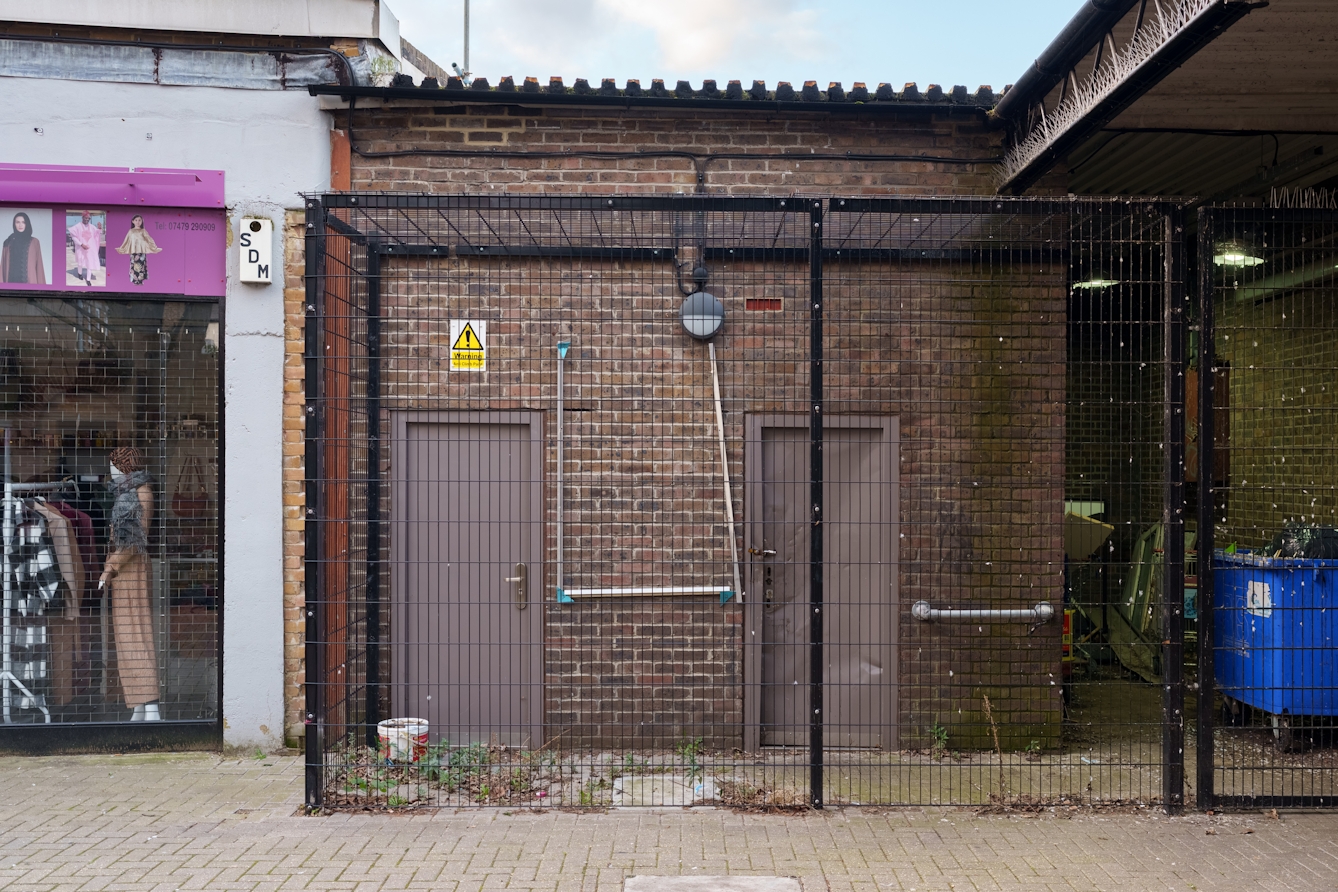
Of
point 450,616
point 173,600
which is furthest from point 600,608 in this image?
point 173,600

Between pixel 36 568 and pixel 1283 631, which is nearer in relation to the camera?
pixel 1283 631

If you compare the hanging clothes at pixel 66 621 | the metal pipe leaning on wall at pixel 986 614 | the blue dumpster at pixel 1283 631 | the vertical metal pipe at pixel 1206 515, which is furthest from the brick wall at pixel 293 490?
the blue dumpster at pixel 1283 631

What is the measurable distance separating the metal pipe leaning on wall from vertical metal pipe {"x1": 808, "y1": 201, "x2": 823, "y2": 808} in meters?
1.23

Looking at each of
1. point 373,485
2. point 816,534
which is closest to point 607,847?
point 816,534

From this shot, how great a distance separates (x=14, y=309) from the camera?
614 centimetres

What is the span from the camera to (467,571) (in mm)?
6164

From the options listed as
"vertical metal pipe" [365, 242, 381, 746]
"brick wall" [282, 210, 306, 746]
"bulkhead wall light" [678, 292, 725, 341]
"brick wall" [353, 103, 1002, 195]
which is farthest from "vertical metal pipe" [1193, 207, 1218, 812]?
"brick wall" [282, 210, 306, 746]

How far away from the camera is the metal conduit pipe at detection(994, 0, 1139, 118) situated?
14.9 feet

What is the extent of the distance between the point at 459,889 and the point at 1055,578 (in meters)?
4.06

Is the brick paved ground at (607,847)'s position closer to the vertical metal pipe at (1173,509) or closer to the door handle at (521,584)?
the vertical metal pipe at (1173,509)

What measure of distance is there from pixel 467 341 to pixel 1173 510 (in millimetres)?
4237

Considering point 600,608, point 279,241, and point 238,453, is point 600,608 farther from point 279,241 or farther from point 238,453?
point 279,241

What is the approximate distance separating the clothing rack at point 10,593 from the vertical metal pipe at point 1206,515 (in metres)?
6.84

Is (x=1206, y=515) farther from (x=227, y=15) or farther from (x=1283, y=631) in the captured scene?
(x=227, y=15)
